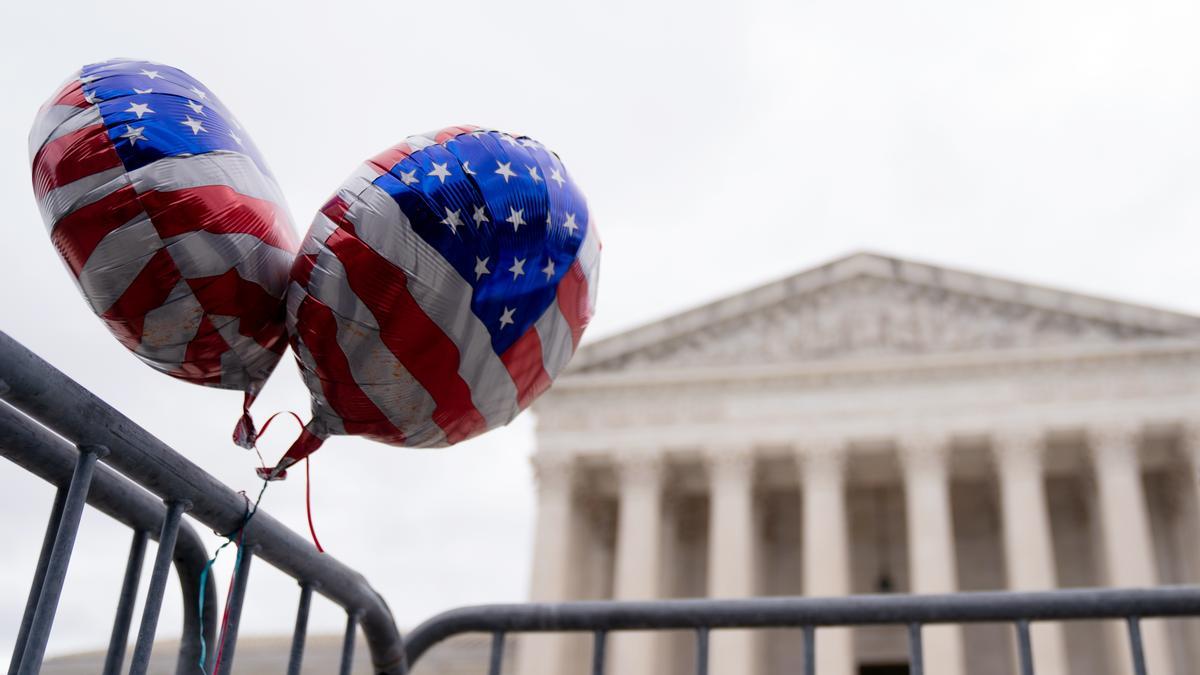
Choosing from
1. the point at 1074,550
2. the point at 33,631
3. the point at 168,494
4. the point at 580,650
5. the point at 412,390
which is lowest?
the point at 33,631

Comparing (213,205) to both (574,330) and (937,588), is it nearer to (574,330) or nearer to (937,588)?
(574,330)

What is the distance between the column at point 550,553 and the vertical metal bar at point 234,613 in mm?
29285

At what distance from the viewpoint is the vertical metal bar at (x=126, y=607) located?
2686mm

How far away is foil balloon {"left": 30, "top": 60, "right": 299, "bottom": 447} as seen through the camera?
2973mm

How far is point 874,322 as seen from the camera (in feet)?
110

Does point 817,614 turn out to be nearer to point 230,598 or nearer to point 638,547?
point 230,598

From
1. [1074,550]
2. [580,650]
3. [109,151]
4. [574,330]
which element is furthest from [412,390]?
[1074,550]

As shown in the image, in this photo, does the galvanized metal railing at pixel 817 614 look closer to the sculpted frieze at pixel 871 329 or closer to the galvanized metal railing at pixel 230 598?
the galvanized metal railing at pixel 230 598

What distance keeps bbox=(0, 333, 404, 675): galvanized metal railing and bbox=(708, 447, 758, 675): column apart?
90.2 feet

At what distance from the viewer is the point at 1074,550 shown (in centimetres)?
3472

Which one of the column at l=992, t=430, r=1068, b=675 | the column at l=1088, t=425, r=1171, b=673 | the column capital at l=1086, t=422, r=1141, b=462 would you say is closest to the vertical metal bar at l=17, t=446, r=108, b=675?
the column at l=992, t=430, r=1068, b=675

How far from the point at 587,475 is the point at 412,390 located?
32.5 m

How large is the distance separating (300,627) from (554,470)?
3079 cm

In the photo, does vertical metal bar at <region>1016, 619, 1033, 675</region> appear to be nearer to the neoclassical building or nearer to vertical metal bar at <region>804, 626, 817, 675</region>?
vertical metal bar at <region>804, 626, 817, 675</region>
